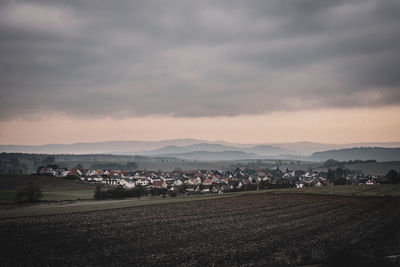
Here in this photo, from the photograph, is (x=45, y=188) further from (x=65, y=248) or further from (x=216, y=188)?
(x=65, y=248)

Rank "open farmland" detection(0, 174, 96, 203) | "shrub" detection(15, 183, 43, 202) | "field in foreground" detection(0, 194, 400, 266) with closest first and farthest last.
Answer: "field in foreground" detection(0, 194, 400, 266)
"shrub" detection(15, 183, 43, 202)
"open farmland" detection(0, 174, 96, 203)

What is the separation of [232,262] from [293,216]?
19269 millimetres

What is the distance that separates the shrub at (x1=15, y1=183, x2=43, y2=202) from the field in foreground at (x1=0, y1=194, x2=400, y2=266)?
32851mm

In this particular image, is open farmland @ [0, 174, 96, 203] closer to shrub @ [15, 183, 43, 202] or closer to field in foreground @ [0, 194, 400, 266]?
shrub @ [15, 183, 43, 202]

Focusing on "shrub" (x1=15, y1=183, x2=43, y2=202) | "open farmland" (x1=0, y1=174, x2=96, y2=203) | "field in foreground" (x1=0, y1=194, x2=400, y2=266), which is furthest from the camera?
"open farmland" (x1=0, y1=174, x2=96, y2=203)

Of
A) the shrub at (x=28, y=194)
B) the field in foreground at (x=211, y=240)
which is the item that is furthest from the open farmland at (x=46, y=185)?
the field in foreground at (x=211, y=240)

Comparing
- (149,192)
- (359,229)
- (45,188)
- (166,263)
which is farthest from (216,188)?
(166,263)

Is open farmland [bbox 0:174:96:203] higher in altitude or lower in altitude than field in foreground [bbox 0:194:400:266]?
lower

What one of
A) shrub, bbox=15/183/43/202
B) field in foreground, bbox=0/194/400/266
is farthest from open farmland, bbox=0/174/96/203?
field in foreground, bbox=0/194/400/266

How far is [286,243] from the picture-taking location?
74.8ft

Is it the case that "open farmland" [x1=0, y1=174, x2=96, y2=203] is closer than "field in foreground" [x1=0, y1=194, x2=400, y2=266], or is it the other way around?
"field in foreground" [x1=0, y1=194, x2=400, y2=266]

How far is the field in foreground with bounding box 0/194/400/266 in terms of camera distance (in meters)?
19.4

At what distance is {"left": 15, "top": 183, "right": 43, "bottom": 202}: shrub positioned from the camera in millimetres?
67375

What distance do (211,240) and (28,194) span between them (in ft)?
180
